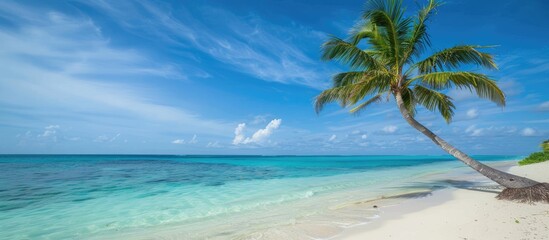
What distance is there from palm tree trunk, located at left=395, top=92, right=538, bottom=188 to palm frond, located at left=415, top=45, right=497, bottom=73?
1.30 meters

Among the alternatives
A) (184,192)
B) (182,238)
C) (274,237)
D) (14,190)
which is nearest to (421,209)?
(274,237)

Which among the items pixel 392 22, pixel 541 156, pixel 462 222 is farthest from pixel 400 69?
pixel 541 156

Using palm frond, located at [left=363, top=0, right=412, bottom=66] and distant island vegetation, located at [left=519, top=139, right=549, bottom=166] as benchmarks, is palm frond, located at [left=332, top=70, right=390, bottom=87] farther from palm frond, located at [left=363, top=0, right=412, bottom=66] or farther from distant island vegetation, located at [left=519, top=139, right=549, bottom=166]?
distant island vegetation, located at [left=519, top=139, right=549, bottom=166]

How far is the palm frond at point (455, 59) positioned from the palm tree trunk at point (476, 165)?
4.27ft

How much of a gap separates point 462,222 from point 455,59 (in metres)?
6.00

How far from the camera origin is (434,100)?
10461mm

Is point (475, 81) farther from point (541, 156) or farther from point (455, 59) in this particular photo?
point (541, 156)

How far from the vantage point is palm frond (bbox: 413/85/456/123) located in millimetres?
10039

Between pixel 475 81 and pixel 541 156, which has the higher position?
pixel 475 81

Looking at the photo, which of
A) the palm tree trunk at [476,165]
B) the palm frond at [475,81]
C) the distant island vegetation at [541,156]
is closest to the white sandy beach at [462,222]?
the palm tree trunk at [476,165]

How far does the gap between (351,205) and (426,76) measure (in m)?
4.80

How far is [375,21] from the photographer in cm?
1013

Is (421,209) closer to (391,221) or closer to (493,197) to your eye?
(391,221)

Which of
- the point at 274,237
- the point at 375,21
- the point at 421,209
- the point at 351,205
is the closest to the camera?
the point at 274,237
